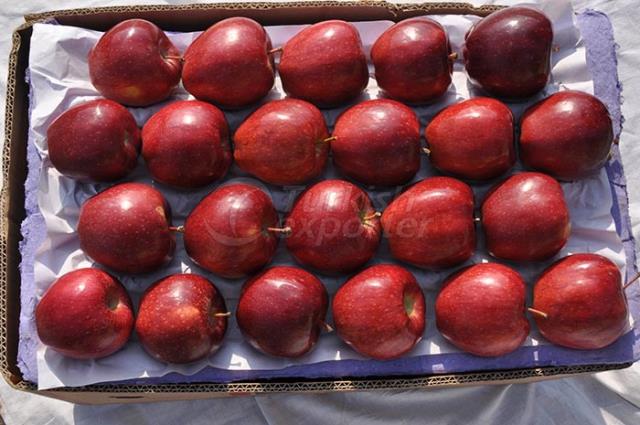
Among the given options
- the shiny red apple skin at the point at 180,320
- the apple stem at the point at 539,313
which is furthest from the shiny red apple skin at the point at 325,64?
the apple stem at the point at 539,313

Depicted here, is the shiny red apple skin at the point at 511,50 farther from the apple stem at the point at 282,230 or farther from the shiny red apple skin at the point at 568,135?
the apple stem at the point at 282,230

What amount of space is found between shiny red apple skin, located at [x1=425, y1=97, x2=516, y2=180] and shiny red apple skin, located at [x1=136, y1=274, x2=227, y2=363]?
51 cm

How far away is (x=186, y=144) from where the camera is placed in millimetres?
1132

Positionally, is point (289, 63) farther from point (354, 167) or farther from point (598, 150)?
point (598, 150)

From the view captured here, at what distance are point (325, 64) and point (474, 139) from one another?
0.31 metres

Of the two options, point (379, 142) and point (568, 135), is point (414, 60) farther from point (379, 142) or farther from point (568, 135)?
point (568, 135)

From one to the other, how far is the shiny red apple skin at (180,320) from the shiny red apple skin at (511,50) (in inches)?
26.6

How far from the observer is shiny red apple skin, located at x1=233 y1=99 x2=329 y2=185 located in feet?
3.72

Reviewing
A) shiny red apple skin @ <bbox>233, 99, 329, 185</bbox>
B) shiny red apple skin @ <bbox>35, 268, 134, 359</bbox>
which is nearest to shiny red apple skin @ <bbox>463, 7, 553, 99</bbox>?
shiny red apple skin @ <bbox>233, 99, 329, 185</bbox>

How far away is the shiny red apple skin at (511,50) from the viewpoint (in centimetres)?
117

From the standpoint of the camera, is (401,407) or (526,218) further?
(401,407)

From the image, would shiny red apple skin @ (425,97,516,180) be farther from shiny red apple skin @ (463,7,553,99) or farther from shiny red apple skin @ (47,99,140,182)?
shiny red apple skin @ (47,99,140,182)

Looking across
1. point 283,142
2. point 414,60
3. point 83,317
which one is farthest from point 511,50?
point 83,317

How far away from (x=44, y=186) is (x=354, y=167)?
613 millimetres
